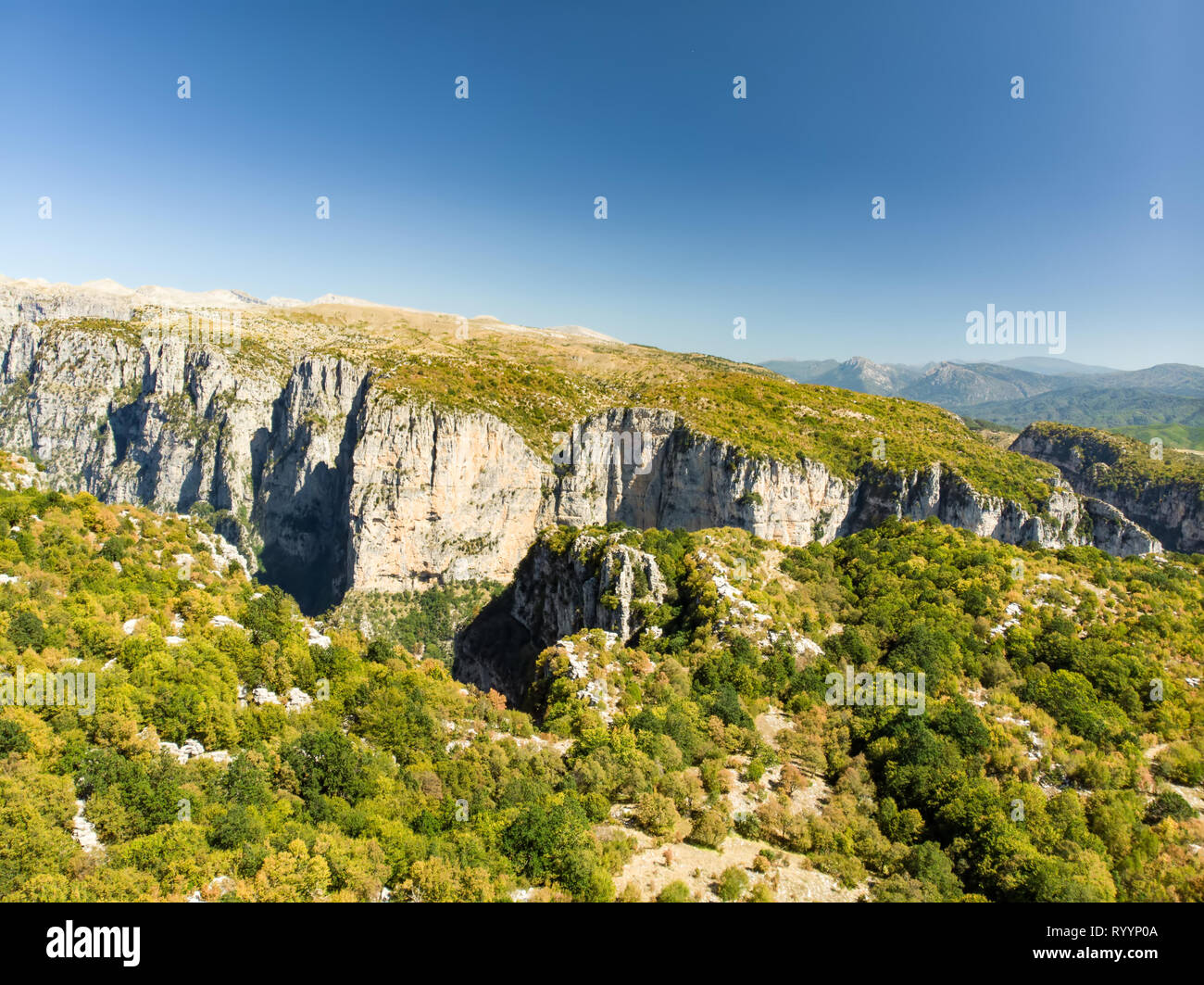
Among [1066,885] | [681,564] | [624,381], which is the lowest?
[1066,885]

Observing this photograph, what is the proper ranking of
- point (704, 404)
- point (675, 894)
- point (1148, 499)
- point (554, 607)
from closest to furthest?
point (675, 894) < point (554, 607) < point (704, 404) < point (1148, 499)

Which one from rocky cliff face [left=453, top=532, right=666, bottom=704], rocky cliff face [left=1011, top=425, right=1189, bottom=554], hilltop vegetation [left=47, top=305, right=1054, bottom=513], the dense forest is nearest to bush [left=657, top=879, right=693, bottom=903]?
the dense forest

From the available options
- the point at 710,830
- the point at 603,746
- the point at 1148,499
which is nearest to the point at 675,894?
the point at 710,830

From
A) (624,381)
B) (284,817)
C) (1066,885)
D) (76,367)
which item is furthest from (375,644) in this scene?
(76,367)

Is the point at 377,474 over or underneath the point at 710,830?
over

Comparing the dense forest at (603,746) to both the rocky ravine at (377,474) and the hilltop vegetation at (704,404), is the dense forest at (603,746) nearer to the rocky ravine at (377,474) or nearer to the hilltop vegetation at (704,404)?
the rocky ravine at (377,474)

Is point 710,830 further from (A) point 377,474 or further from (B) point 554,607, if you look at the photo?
(A) point 377,474

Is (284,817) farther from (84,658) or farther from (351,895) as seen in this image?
(84,658)
